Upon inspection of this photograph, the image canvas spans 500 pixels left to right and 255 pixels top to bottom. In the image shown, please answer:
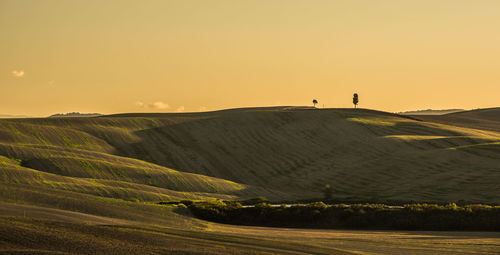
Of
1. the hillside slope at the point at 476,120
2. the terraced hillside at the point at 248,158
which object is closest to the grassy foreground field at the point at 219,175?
the terraced hillside at the point at 248,158

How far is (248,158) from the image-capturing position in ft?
234

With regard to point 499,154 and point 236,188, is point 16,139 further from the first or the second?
point 499,154

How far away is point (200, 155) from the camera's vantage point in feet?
232

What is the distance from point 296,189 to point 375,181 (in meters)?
7.10

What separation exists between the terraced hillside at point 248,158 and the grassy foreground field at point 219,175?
0.14 meters

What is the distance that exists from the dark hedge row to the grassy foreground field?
2.09 m

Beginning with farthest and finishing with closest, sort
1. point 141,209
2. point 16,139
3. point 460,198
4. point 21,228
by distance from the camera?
1. point 16,139
2. point 460,198
3. point 141,209
4. point 21,228

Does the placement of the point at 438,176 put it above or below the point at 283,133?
below

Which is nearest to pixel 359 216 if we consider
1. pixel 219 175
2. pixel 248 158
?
pixel 219 175

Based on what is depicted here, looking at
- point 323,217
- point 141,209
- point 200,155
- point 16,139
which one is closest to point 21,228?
point 141,209

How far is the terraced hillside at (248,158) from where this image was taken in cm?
5150

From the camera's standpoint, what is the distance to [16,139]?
6322 centimetres

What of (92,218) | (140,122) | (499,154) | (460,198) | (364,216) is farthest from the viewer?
(140,122)

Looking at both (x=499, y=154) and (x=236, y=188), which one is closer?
(x=236, y=188)
